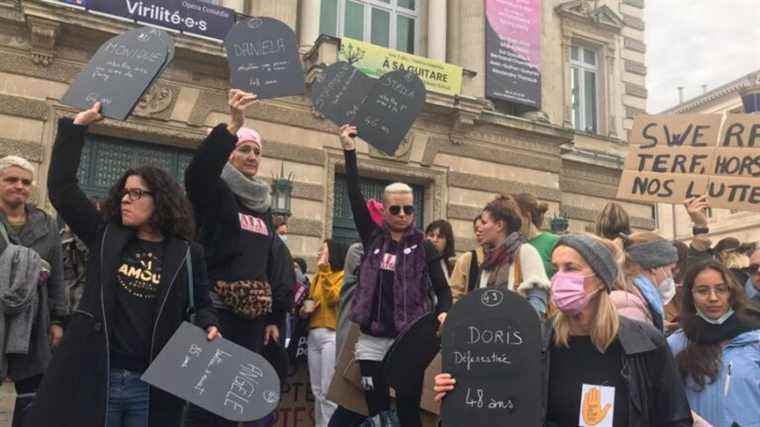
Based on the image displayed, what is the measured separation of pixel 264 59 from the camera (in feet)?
16.4

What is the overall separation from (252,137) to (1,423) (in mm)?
3376

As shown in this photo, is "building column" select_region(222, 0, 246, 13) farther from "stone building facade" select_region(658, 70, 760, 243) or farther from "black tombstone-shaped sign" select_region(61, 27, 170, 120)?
"stone building facade" select_region(658, 70, 760, 243)

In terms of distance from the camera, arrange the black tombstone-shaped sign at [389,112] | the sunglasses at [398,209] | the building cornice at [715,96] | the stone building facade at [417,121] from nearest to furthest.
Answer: the sunglasses at [398,209] < the black tombstone-shaped sign at [389,112] < the stone building facade at [417,121] < the building cornice at [715,96]

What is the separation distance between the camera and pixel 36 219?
15.1ft

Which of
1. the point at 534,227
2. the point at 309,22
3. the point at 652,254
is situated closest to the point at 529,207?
the point at 534,227

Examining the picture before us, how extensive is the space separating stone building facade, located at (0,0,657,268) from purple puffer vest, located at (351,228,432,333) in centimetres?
748

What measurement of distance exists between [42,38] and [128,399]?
9052mm

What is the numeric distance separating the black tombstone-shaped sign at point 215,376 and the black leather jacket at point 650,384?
1.22 m

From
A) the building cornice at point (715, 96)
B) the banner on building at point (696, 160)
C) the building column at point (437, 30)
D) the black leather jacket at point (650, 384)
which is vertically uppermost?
the building cornice at point (715, 96)

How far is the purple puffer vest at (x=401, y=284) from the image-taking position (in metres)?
4.44

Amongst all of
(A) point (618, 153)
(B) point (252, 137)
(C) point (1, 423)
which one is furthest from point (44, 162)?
(A) point (618, 153)

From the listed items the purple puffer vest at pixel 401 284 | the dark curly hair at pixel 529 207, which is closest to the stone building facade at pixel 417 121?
the dark curly hair at pixel 529 207

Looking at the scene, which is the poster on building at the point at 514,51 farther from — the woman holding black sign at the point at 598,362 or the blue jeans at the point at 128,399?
the blue jeans at the point at 128,399

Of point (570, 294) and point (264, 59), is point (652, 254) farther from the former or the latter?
point (264, 59)
